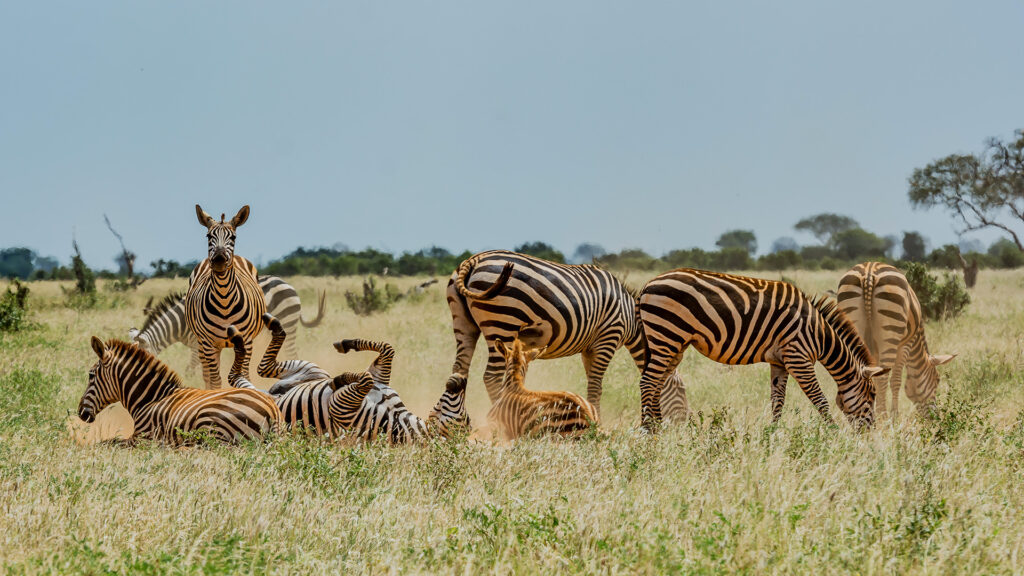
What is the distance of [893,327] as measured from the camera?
35.3 ft

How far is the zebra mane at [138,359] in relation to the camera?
8.54 meters

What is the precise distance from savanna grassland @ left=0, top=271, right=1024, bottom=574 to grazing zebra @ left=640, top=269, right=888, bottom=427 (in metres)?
0.80

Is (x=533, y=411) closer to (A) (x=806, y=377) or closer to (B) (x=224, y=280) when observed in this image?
(A) (x=806, y=377)

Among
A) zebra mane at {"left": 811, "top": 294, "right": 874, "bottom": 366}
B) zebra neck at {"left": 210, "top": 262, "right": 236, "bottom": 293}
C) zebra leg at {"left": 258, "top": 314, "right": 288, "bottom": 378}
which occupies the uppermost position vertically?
zebra neck at {"left": 210, "top": 262, "right": 236, "bottom": 293}

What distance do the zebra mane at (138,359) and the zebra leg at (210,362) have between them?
8.27 feet

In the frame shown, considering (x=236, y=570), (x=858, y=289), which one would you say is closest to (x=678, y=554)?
(x=236, y=570)

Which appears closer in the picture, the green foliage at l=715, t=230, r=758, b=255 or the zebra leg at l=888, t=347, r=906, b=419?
the zebra leg at l=888, t=347, r=906, b=419

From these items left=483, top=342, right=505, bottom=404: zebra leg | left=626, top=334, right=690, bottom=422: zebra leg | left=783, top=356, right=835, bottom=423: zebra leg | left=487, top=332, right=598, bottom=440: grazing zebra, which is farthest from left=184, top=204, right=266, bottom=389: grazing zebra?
left=783, top=356, right=835, bottom=423: zebra leg

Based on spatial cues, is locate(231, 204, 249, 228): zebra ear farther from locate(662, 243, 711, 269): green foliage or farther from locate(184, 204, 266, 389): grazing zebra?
locate(662, 243, 711, 269): green foliage

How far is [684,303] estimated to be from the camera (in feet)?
28.3

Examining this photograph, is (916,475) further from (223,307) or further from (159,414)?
(223,307)

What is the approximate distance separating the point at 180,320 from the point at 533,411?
7537mm

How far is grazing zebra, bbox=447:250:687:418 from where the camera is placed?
9359 millimetres

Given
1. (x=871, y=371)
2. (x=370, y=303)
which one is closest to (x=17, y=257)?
(x=370, y=303)
